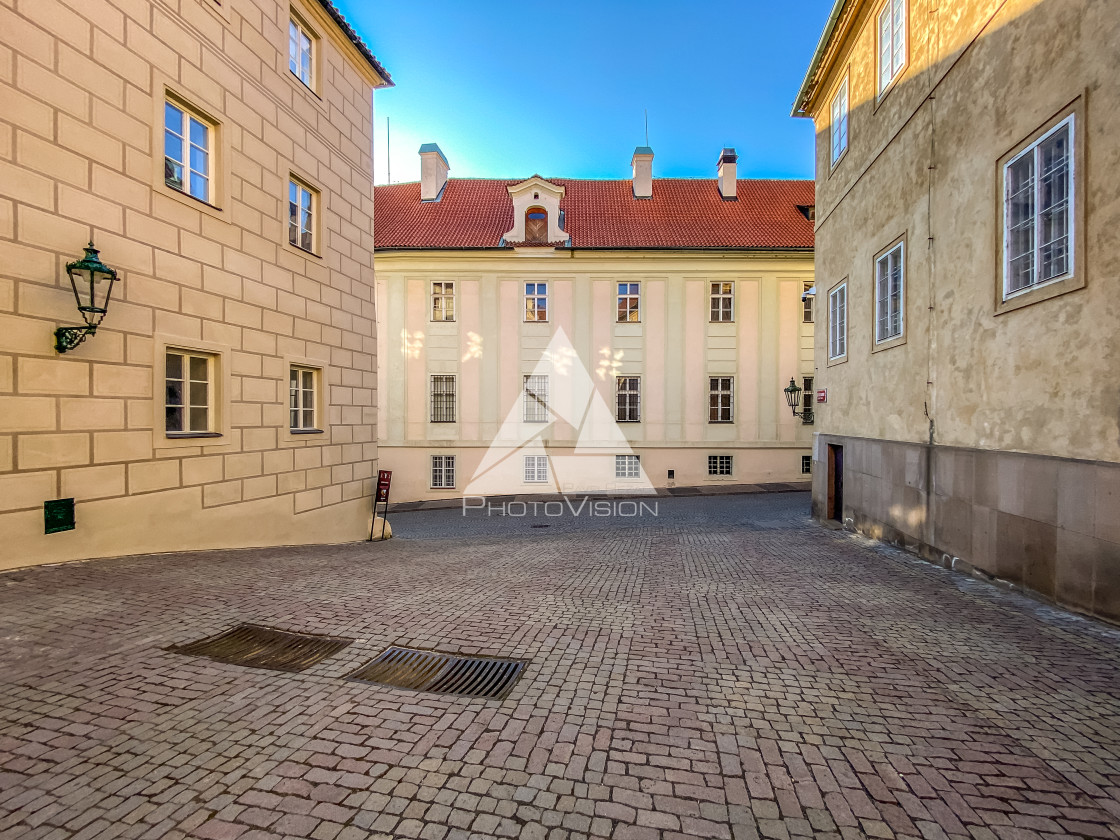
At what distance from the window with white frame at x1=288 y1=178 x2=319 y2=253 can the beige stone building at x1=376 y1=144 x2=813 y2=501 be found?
11957mm

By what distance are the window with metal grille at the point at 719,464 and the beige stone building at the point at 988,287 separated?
11034 millimetres

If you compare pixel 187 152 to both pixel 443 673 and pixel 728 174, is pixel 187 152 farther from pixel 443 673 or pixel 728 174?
pixel 728 174

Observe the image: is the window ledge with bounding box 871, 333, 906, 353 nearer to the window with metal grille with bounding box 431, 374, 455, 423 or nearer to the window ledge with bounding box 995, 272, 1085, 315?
the window ledge with bounding box 995, 272, 1085, 315

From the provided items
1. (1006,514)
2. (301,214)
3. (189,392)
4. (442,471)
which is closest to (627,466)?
(442,471)

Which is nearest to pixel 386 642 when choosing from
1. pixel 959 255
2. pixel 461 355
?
pixel 959 255

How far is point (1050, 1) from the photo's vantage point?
20.1ft

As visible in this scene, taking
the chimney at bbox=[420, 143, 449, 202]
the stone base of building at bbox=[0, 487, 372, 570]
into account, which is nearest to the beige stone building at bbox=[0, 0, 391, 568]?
the stone base of building at bbox=[0, 487, 372, 570]

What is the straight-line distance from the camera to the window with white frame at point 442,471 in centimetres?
2288

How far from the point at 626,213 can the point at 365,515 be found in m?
18.9

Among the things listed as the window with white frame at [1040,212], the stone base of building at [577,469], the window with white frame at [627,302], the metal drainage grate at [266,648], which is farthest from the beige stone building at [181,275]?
the window with white frame at [627,302]

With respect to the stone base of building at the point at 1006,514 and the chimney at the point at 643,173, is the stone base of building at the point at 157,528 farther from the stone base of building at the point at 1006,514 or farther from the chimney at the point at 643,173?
the chimney at the point at 643,173

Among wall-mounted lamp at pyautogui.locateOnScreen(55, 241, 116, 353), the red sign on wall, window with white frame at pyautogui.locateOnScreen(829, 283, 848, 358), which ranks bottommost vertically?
the red sign on wall

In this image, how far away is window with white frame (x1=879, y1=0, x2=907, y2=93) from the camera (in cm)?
962

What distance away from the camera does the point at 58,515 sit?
5945mm
